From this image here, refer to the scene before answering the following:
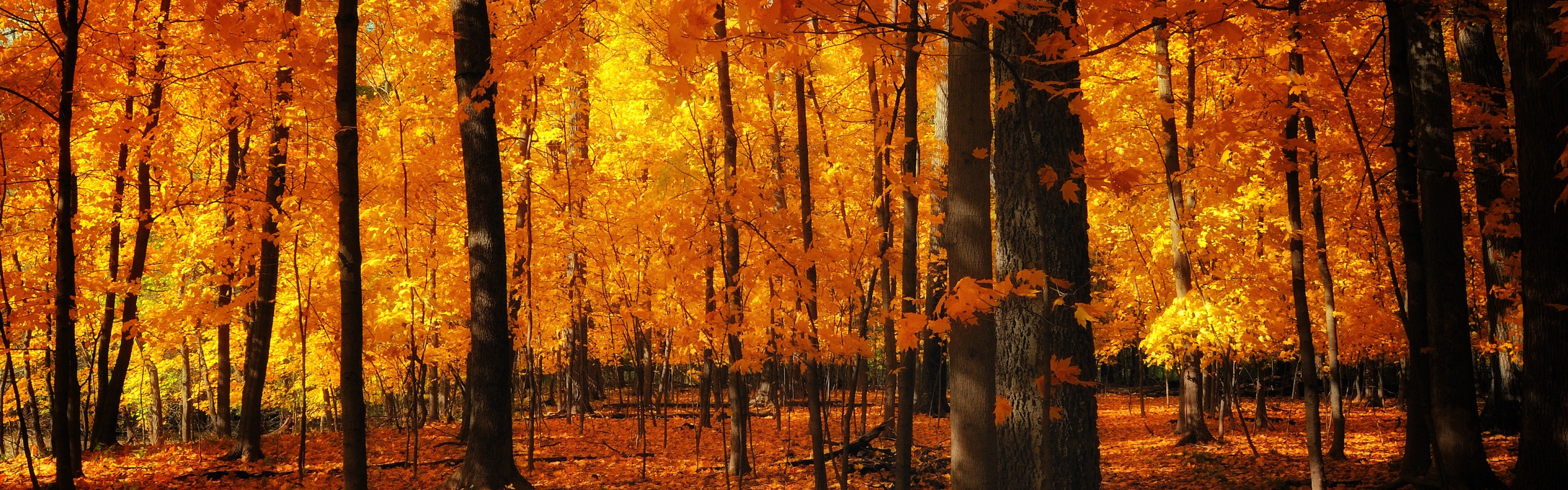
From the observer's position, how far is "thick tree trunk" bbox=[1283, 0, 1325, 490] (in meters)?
6.60

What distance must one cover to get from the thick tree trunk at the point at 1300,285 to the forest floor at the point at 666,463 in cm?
198

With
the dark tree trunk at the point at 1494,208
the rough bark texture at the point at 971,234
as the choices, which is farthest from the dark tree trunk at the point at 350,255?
the dark tree trunk at the point at 1494,208

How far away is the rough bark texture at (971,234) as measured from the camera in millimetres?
4629

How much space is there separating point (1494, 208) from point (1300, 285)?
1.59 metres

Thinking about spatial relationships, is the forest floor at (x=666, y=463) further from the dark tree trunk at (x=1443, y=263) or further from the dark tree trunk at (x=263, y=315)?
the dark tree trunk at (x=1443, y=263)

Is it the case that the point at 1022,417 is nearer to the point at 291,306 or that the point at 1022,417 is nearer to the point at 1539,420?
the point at 1539,420

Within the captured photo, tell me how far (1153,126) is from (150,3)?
43.7 feet

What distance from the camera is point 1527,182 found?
470 cm

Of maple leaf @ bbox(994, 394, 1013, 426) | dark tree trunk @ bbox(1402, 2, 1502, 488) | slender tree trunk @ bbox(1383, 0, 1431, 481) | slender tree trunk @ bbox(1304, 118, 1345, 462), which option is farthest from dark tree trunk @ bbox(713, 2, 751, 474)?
slender tree trunk @ bbox(1304, 118, 1345, 462)

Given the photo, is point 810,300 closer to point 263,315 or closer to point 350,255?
point 350,255

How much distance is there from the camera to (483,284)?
24.1 ft

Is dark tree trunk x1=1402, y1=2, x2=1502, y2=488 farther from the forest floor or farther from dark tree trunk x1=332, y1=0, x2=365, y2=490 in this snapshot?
dark tree trunk x1=332, y1=0, x2=365, y2=490

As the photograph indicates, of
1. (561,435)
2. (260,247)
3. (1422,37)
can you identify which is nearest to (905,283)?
(1422,37)

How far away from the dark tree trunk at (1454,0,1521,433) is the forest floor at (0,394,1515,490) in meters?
0.88
